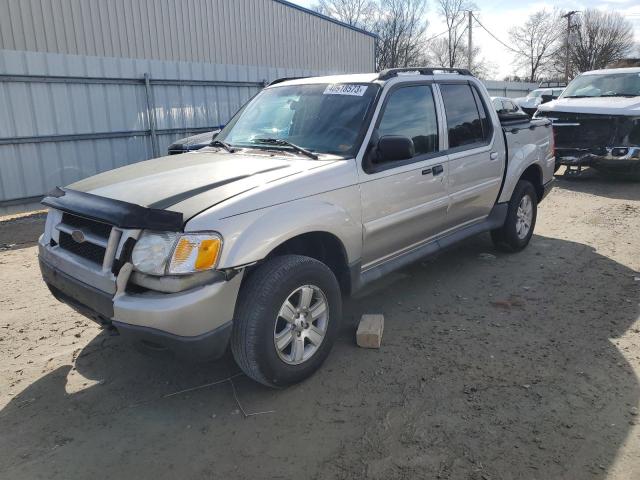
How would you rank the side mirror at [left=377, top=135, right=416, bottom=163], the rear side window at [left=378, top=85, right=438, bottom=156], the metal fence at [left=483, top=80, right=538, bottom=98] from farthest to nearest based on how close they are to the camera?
1. the metal fence at [left=483, top=80, right=538, bottom=98]
2. the rear side window at [left=378, top=85, right=438, bottom=156]
3. the side mirror at [left=377, top=135, right=416, bottom=163]

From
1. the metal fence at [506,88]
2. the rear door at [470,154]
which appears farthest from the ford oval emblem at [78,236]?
the metal fence at [506,88]

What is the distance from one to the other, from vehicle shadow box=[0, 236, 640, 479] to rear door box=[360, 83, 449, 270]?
2.42 ft

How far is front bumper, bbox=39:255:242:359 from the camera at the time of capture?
2762 mm

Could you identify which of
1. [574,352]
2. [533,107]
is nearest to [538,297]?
[574,352]

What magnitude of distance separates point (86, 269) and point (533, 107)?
19704 mm

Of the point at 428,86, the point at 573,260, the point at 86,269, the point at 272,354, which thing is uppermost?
the point at 428,86

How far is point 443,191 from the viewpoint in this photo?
457 cm

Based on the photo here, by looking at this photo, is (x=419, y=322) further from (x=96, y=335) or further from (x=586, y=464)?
(x=96, y=335)

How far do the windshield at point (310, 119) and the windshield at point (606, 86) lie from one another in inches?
365

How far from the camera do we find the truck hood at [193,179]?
9.92ft

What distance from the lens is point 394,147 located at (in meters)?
3.71

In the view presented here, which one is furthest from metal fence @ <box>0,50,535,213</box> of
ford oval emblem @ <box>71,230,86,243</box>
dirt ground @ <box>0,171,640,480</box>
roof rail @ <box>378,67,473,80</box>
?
roof rail @ <box>378,67,473,80</box>

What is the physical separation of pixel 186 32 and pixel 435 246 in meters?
10.7

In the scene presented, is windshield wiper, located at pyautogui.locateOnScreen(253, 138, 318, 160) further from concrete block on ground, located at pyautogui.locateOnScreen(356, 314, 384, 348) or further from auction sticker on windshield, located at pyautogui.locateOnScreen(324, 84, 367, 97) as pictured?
concrete block on ground, located at pyautogui.locateOnScreen(356, 314, 384, 348)
